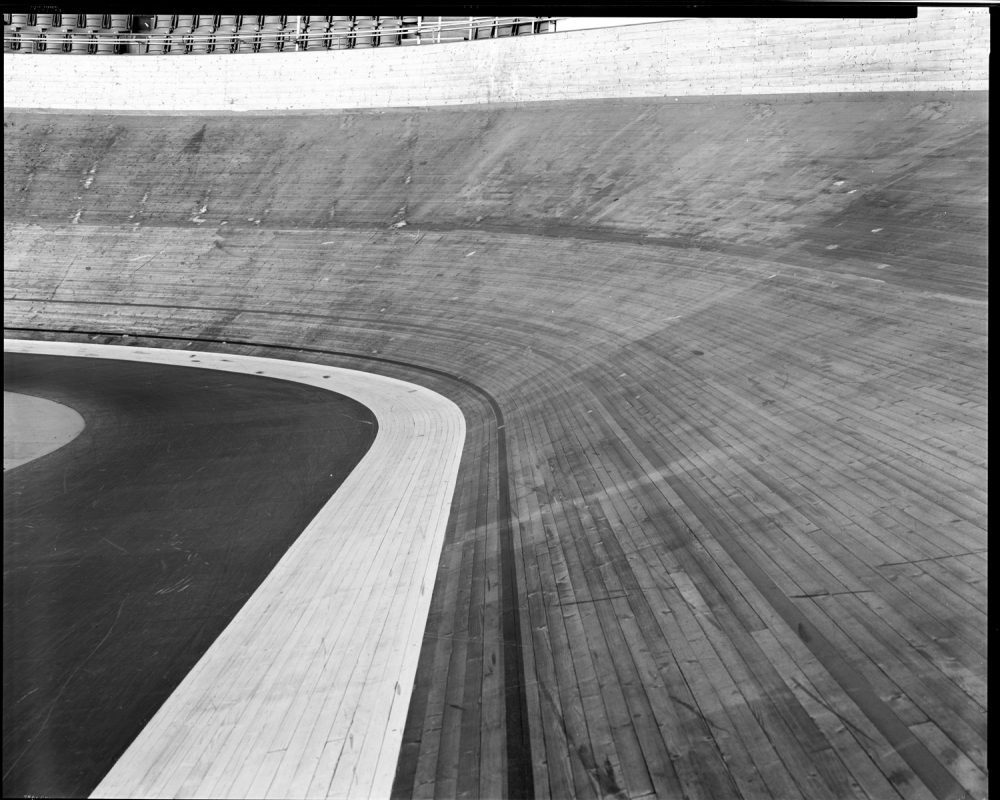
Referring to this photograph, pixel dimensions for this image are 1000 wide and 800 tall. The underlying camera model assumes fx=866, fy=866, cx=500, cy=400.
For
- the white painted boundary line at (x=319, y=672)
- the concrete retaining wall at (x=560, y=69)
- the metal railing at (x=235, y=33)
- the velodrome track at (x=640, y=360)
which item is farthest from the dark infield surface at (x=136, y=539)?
the metal railing at (x=235, y=33)

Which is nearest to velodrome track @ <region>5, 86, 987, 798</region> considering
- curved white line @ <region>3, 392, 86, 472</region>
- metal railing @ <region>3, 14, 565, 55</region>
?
metal railing @ <region>3, 14, 565, 55</region>

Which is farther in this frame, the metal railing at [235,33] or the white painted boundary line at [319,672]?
the metal railing at [235,33]

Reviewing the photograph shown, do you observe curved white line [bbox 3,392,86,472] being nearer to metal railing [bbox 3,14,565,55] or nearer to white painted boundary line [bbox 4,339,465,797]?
white painted boundary line [bbox 4,339,465,797]

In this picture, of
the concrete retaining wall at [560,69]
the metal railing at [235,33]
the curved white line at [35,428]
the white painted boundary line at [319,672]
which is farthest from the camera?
the metal railing at [235,33]

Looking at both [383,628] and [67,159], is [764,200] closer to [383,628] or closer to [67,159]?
[383,628]

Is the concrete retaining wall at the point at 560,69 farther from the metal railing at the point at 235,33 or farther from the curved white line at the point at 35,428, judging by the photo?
the curved white line at the point at 35,428

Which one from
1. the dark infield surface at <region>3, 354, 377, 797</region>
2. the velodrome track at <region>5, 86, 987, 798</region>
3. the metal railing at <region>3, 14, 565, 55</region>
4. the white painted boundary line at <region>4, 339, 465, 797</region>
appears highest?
the metal railing at <region>3, 14, 565, 55</region>
